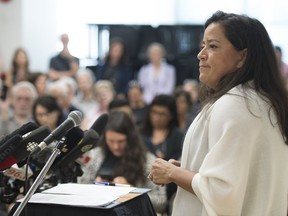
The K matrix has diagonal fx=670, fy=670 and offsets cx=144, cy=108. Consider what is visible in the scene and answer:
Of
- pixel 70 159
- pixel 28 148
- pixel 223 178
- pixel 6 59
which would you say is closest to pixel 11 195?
pixel 70 159

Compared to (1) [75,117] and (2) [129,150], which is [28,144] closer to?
(1) [75,117]

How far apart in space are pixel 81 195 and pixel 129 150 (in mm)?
1778

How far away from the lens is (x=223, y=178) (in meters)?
2.41

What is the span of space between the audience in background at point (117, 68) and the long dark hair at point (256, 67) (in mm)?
7224

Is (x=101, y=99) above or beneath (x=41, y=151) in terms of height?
beneath

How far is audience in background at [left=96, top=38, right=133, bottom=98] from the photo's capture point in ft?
32.3

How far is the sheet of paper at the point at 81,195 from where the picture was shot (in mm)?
2555

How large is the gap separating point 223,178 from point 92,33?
9084mm

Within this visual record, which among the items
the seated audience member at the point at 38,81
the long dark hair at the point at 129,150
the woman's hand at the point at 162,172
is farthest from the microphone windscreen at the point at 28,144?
the seated audience member at the point at 38,81

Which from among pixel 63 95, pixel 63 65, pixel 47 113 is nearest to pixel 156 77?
pixel 63 65

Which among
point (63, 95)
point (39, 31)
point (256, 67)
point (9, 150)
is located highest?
point (256, 67)

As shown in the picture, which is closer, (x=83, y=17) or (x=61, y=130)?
(x=61, y=130)

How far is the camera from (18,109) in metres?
6.25

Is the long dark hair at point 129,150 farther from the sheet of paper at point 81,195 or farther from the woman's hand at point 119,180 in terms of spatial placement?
the sheet of paper at point 81,195
